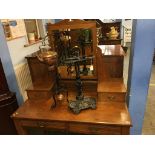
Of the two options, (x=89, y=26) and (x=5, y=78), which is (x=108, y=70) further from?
(x=5, y=78)

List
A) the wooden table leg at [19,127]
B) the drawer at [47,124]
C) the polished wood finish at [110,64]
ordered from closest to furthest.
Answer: the drawer at [47,124], the wooden table leg at [19,127], the polished wood finish at [110,64]

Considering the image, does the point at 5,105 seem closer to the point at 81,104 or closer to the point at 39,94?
the point at 39,94

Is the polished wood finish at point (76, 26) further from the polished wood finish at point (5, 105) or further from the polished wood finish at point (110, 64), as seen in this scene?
the polished wood finish at point (5, 105)

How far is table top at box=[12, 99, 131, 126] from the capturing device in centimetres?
119

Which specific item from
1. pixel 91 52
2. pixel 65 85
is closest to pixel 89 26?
pixel 91 52

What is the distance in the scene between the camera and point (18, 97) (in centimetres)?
190

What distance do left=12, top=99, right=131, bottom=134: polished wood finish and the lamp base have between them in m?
0.03

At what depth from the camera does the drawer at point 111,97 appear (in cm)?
138

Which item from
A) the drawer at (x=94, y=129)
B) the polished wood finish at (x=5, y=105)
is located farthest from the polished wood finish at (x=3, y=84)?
the drawer at (x=94, y=129)

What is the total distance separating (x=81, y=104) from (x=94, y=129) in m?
0.24

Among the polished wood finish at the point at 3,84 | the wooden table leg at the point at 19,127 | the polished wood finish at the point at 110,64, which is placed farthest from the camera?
the polished wood finish at the point at 3,84

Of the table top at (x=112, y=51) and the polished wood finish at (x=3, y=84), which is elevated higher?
the table top at (x=112, y=51)

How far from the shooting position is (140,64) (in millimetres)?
Answer: 1386
